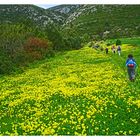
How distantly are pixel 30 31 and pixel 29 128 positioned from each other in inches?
2736

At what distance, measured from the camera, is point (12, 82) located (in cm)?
4138

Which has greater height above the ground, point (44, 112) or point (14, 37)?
point (44, 112)

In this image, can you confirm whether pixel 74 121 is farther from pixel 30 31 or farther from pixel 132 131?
pixel 30 31

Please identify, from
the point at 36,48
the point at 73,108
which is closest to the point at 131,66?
the point at 73,108

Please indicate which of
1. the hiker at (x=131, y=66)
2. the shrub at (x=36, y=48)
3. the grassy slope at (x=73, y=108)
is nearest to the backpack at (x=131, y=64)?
the hiker at (x=131, y=66)

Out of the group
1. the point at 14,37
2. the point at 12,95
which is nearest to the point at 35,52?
the point at 14,37

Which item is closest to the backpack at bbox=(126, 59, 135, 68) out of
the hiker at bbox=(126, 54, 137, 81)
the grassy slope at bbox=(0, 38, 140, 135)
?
the hiker at bbox=(126, 54, 137, 81)

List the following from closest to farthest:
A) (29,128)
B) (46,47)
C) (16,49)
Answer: (29,128)
(16,49)
(46,47)

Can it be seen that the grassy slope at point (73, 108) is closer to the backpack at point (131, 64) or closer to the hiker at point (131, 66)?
the hiker at point (131, 66)

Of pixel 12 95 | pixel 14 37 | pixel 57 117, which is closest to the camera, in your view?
pixel 57 117

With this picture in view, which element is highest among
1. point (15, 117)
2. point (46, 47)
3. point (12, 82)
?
point (15, 117)

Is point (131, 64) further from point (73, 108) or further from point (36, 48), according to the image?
point (36, 48)

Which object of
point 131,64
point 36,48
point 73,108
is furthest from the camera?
point 36,48

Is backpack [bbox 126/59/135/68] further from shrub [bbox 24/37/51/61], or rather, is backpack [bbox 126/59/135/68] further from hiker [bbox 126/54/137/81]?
shrub [bbox 24/37/51/61]
